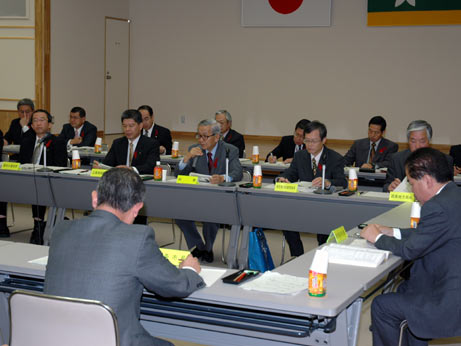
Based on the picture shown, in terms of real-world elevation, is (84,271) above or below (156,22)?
below

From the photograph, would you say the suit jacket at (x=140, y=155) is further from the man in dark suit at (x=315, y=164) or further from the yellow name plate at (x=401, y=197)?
the yellow name plate at (x=401, y=197)

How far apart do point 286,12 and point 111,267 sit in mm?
9942

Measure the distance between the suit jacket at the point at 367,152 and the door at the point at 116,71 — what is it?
609 cm

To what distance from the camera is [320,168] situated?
5.41 m

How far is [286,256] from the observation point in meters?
5.82

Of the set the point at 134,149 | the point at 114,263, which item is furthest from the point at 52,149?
the point at 114,263

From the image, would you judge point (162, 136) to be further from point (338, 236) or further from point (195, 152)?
point (338, 236)

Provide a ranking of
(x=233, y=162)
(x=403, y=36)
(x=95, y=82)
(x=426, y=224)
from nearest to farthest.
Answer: (x=426, y=224)
(x=233, y=162)
(x=403, y=36)
(x=95, y=82)

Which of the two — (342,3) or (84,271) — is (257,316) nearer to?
(84,271)

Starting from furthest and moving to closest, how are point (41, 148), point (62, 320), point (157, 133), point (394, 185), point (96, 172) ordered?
point (157, 133)
point (41, 148)
point (96, 172)
point (394, 185)
point (62, 320)

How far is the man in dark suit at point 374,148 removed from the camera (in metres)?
7.16

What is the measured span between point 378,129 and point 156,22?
6625 mm

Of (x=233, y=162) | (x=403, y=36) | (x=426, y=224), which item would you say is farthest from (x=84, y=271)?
(x=403, y=36)

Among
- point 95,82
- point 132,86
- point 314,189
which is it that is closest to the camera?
point 314,189
